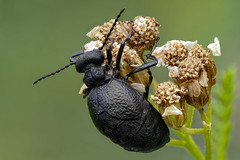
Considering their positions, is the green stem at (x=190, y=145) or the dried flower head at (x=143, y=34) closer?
the green stem at (x=190, y=145)

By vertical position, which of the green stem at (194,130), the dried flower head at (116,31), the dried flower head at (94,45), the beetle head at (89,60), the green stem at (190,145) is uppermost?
the dried flower head at (116,31)

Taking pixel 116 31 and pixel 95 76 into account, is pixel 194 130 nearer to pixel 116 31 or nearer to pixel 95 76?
pixel 95 76

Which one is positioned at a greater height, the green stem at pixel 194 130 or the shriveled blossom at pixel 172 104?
the shriveled blossom at pixel 172 104

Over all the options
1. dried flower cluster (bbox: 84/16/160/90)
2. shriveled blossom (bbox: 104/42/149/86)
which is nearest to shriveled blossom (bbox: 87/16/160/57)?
dried flower cluster (bbox: 84/16/160/90)

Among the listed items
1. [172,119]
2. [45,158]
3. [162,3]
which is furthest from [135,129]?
[162,3]

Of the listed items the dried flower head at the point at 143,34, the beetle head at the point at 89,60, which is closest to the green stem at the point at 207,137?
the dried flower head at the point at 143,34

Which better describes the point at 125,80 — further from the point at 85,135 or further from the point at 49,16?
the point at 49,16

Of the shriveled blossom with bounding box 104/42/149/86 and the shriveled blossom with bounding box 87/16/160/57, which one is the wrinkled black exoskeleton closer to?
the shriveled blossom with bounding box 104/42/149/86

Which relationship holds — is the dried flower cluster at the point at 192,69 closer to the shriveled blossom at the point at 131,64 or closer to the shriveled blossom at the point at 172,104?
the shriveled blossom at the point at 172,104
